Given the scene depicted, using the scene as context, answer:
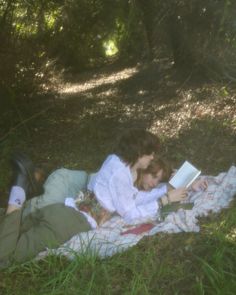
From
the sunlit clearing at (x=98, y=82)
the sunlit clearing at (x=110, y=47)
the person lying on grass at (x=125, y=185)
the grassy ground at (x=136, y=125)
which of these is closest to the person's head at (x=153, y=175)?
the person lying on grass at (x=125, y=185)

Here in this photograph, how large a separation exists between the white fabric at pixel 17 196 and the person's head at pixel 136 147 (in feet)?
2.93

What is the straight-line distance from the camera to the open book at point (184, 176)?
4.65 meters

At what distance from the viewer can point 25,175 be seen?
445 cm

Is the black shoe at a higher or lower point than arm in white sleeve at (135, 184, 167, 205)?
higher

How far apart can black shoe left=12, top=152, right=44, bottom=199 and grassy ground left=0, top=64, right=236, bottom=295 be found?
810 millimetres

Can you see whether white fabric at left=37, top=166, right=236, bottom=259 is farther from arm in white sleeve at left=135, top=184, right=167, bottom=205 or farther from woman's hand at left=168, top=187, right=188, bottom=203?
arm in white sleeve at left=135, top=184, right=167, bottom=205

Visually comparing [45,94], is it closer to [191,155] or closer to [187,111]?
[187,111]

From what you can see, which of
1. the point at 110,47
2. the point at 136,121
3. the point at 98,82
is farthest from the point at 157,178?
the point at 110,47

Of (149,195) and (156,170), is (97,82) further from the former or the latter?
(149,195)

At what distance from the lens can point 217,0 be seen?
6.41 m

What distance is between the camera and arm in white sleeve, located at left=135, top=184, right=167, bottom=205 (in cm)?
465

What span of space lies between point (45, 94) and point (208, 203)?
18.6 feet

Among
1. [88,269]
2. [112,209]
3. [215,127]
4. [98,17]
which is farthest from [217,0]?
[98,17]

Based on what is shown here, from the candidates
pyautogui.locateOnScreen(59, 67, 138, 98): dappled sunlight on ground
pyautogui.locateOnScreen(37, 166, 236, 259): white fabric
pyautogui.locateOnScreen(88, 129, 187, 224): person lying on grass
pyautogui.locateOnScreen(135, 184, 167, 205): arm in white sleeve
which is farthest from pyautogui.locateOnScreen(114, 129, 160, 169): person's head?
pyautogui.locateOnScreen(59, 67, 138, 98): dappled sunlight on ground
